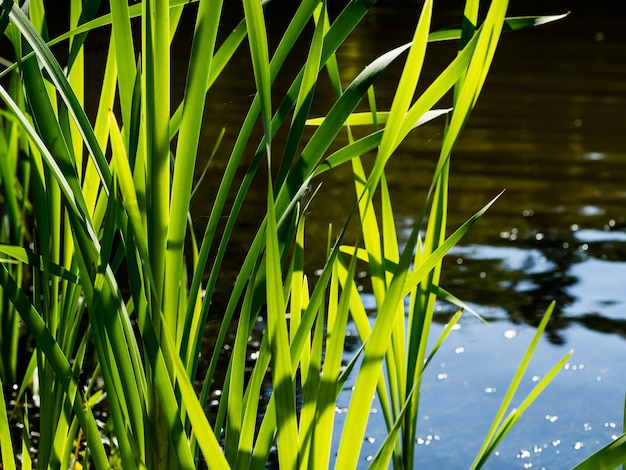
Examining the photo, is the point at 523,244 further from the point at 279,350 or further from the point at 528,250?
the point at 279,350

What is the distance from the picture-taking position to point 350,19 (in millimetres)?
708

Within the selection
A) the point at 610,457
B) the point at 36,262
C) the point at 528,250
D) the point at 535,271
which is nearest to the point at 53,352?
the point at 36,262

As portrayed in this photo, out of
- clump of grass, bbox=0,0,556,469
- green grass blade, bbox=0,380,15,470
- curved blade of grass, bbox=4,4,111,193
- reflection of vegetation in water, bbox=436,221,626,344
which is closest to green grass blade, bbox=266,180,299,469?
clump of grass, bbox=0,0,556,469

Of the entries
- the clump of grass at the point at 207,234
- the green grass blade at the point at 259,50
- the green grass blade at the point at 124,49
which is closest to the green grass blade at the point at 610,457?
the clump of grass at the point at 207,234

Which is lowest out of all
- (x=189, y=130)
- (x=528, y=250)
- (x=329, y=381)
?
(x=528, y=250)

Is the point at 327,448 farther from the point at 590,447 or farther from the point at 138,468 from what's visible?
the point at 590,447

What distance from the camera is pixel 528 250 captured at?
2.59 m

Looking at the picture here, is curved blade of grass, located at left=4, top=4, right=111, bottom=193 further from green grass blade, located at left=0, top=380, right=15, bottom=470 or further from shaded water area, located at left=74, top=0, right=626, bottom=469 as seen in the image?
green grass blade, located at left=0, top=380, right=15, bottom=470

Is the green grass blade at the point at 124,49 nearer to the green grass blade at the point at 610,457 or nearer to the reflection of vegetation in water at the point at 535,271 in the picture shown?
the green grass blade at the point at 610,457

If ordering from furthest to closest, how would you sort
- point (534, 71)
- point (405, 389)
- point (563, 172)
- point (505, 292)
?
1. point (534, 71)
2. point (563, 172)
3. point (505, 292)
4. point (405, 389)

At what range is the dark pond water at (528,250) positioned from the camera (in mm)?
1584

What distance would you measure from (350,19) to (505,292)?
163 centimetres

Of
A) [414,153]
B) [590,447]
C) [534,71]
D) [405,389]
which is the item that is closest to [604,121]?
[414,153]

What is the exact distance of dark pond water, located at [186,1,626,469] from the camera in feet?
5.20
